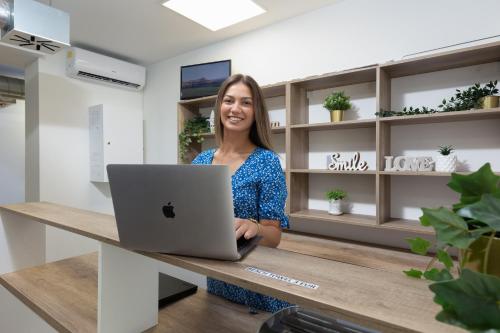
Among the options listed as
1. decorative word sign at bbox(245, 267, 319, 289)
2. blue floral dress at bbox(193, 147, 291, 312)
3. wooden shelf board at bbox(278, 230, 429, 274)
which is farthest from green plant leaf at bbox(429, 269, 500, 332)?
wooden shelf board at bbox(278, 230, 429, 274)

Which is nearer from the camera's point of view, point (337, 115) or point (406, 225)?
point (406, 225)

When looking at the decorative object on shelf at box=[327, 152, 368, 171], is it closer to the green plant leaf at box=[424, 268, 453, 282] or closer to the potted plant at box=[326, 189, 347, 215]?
the potted plant at box=[326, 189, 347, 215]

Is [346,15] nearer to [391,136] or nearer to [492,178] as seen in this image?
[391,136]

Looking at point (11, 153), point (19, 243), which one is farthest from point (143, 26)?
point (11, 153)

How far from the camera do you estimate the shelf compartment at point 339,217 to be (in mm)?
2133

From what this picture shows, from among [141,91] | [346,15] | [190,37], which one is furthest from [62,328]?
[141,91]

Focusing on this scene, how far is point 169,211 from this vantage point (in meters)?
0.68

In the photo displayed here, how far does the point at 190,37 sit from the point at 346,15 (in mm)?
1592

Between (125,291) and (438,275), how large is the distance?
82 cm

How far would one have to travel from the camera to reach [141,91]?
414 centimetres

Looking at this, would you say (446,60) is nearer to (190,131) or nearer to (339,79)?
(339,79)

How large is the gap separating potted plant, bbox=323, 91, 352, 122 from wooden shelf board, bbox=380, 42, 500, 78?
349mm

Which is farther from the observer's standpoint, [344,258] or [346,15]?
[346,15]

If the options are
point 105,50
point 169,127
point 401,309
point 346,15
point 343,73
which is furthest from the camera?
point 169,127
